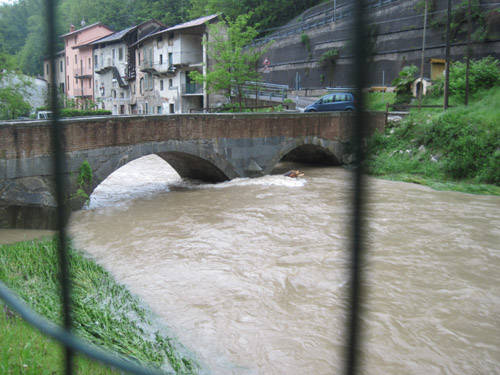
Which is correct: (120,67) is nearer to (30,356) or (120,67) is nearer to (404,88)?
(404,88)

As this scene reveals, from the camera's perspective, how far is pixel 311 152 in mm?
22719

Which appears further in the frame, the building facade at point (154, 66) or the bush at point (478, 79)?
the building facade at point (154, 66)

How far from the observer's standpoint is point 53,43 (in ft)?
6.08

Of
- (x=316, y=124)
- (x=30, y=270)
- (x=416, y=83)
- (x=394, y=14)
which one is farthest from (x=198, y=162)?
(x=394, y=14)

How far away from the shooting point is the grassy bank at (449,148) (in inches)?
682

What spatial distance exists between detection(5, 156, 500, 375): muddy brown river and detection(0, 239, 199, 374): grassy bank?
495 millimetres

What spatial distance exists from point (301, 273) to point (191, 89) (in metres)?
31.5

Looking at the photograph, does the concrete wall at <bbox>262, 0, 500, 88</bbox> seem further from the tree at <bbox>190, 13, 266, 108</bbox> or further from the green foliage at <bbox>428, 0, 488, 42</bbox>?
the tree at <bbox>190, 13, 266, 108</bbox>

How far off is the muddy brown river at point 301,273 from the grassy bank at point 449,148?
2092 millimetres

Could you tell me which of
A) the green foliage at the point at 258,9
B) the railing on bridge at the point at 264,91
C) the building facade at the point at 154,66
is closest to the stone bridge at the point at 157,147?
the railing on bridge at the point at 264,91

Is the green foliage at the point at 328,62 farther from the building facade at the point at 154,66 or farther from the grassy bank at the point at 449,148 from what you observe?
the building facade at the point at 154,66

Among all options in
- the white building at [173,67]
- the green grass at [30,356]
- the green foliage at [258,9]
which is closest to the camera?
the green grass at [30,356]

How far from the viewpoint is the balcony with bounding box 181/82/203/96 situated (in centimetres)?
3798

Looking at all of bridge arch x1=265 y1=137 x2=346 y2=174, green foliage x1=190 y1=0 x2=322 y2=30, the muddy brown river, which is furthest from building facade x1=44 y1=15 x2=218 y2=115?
the muddy brown river
